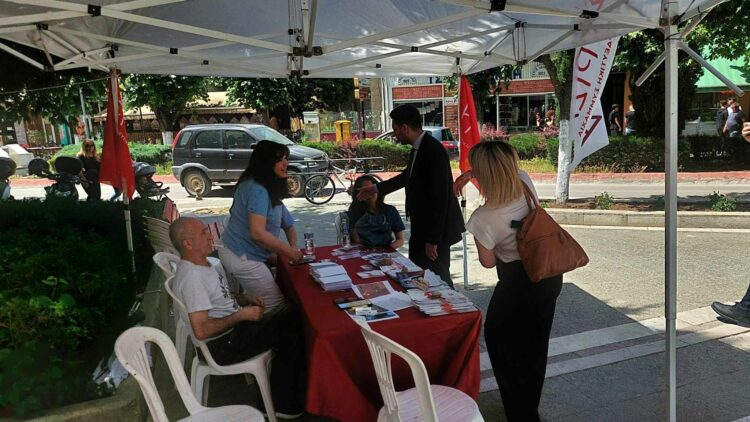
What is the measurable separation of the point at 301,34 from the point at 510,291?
256cm

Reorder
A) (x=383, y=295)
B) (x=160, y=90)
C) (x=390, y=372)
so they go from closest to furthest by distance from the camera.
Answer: (x=390, y=372) → (x=383, y=295) → (x=160, y=90)

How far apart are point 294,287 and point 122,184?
265 centimetres

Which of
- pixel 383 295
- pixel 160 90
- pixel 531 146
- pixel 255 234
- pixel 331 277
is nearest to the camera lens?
pixel 383 295

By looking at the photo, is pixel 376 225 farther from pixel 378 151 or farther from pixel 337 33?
pixel 378 151

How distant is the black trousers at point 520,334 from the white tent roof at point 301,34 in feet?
5.93

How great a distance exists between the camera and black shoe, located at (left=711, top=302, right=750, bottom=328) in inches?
157

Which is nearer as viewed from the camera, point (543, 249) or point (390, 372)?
point (390, 372)

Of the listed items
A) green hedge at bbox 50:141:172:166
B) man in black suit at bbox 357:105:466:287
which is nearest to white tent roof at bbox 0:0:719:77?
man in black suit at bbox 357:105:466:287

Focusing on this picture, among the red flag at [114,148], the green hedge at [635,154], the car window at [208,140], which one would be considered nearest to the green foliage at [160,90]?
the car window at [208,140]

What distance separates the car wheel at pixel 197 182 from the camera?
526 inches

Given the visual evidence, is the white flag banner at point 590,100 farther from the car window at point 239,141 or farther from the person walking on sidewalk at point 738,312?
the car window at point 239,141

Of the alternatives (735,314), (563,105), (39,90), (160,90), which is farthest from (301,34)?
(160,90)

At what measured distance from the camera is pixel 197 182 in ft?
44.0

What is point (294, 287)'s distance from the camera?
3260mm
